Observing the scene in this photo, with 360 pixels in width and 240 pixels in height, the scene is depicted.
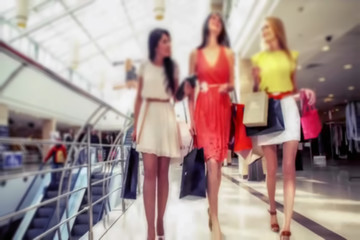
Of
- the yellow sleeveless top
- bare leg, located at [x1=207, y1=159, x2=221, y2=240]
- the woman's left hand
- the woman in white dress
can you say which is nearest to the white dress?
the woman in white dress

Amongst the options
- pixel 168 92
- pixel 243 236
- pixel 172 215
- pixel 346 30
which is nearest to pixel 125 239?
pixel 172 215

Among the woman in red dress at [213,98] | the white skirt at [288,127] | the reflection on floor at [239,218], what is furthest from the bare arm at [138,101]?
the white skirt at [288,127]

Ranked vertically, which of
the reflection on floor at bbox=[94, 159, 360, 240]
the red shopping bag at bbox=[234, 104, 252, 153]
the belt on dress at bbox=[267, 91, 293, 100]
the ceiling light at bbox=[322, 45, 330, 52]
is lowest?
the reflection on floor at bbox=[94, 159, 360, 240]

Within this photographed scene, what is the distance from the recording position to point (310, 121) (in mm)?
783

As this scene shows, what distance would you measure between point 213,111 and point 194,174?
182mm

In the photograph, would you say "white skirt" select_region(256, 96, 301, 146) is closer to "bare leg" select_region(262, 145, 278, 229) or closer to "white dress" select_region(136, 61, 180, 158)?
"bare leg" select_region(262, 145, 278, 229)

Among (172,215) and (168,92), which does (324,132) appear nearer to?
(168,92)

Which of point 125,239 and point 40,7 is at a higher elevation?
point 40,7

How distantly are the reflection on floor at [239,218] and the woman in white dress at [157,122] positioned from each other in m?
0.06

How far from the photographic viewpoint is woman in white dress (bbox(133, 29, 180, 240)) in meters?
0.69

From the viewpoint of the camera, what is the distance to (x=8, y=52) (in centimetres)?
44

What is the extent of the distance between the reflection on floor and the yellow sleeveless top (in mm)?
264

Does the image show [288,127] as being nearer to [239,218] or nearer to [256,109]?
[256,109]

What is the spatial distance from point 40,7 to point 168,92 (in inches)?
13.0
